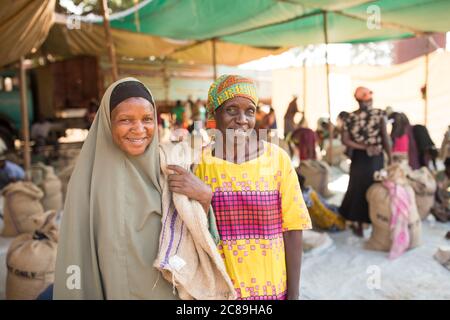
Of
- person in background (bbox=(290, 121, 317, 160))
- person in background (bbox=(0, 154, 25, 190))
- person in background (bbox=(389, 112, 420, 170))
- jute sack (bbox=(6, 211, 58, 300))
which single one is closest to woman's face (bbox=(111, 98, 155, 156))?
jute sack (bbox=(6, 211, 58, 300))

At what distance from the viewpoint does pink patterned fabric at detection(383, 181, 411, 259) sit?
12.9 ft

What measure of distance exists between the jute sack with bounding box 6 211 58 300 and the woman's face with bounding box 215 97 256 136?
1.98 meters

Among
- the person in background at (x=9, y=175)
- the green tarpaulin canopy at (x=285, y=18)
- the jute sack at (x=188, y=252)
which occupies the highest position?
the green tarpaulin canopy at (x=285, y=18)

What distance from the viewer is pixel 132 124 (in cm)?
126

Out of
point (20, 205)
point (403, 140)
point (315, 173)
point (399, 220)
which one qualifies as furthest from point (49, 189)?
point (403, 140)

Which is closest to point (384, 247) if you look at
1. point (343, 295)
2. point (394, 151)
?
point (343, 295)

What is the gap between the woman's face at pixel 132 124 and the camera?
126cm

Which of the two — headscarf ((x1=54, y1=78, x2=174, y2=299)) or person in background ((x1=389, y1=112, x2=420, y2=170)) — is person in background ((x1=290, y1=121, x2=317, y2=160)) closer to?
person in background ((x1=389, y1=112, x2=420, y2=170))

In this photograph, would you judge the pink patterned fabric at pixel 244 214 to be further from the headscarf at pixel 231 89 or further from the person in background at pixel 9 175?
the person in background at pixel 9 175

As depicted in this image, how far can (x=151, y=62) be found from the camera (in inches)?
495

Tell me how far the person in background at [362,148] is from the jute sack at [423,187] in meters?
0.70

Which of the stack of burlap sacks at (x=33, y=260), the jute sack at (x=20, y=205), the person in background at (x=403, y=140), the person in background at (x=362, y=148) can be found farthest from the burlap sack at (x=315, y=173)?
the stack of burlap sacks at (x=33, y=260)

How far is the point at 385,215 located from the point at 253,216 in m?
3.12
